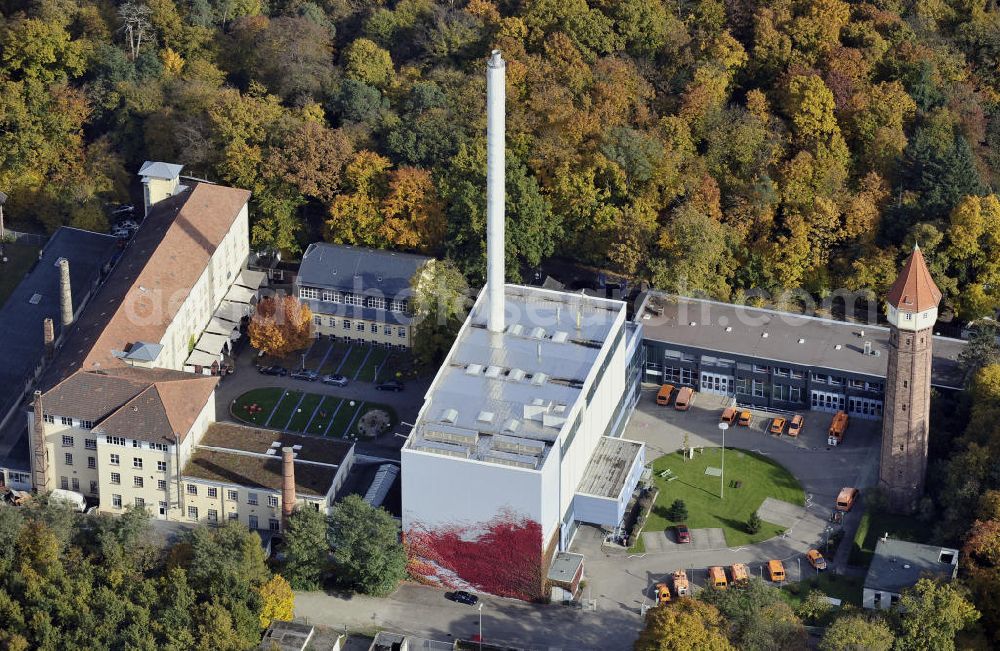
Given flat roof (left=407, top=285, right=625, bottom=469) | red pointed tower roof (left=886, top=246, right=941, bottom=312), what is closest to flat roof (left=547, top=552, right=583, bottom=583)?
flat roof (left=407, top=285, right=625, bottom=469)

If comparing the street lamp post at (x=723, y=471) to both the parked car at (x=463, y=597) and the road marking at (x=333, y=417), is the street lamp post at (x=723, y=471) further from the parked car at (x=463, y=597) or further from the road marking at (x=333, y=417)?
the road marking at (x=333, y=417)

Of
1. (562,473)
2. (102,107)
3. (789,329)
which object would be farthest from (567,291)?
(102,107)

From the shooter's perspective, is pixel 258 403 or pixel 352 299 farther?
pixel 352 299

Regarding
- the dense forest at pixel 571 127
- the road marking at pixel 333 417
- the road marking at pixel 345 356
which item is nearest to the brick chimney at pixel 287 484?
the road marking at pixel 333 417

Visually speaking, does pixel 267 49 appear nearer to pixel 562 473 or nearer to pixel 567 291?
pixel 567 291

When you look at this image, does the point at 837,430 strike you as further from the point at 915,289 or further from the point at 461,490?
the point at 461,490

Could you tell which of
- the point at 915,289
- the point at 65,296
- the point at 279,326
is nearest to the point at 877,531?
the point at 915,289
